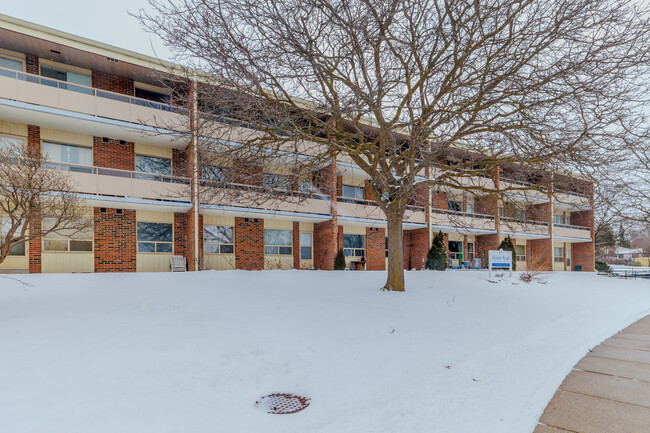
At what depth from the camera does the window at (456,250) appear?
1043 inches

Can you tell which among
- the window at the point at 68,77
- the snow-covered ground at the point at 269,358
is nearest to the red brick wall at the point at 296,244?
the snow-covered ground at the point at 269,358

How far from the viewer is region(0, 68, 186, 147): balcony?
518 inches

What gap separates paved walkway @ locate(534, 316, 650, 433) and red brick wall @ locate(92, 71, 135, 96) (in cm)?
1870

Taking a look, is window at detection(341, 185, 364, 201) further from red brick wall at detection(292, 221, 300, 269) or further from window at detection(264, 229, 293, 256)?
window at detection(264, 229, 293, 256)

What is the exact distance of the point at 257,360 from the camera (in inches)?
204

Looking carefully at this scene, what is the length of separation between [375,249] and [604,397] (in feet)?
61.7

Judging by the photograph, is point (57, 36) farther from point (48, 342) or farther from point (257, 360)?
point (257, 360)

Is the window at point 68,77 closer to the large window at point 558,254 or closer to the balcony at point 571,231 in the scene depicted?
the balcony at point 571,231

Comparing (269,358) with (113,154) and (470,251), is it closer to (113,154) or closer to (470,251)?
(113,154)

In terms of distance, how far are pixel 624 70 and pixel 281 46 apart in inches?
295

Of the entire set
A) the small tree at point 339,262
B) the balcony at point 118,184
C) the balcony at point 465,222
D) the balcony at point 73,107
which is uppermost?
the balcony at point 73,107

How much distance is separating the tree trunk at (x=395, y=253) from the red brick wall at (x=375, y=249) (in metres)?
12.2

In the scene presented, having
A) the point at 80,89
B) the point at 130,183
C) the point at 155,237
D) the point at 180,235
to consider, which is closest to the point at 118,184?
the point at 130,183

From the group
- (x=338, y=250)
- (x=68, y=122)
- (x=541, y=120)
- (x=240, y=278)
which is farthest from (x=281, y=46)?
(x=338, y=250)
